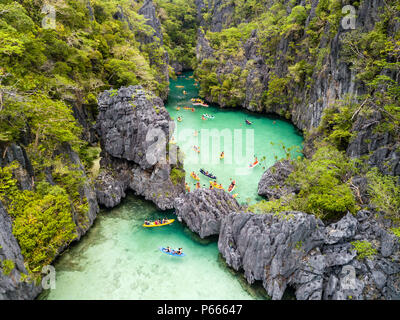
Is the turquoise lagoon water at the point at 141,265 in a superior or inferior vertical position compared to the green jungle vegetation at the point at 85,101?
inferior

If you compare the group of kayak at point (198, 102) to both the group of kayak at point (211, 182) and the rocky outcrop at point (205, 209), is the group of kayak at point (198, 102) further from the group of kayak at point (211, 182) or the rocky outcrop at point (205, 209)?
the rocky outcrop at point (205, 209)

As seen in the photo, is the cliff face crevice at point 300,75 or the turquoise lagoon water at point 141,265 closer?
the turquoise lagoon water at point 141,265

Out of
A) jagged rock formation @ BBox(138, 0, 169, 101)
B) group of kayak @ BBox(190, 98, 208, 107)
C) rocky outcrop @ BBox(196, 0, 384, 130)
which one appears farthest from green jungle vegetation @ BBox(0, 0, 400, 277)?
group of kayak @ BBox(190, 98, 208, 107)

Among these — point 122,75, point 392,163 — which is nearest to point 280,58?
point 122,75

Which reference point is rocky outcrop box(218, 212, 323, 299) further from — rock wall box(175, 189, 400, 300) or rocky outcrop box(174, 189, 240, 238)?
rocky outcrop box(174, 189, 240, 238)

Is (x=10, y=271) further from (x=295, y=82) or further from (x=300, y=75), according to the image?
(x=295, y=82)

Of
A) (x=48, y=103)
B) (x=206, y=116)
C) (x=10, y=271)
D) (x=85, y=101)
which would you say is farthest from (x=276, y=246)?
(x=206, y=116)

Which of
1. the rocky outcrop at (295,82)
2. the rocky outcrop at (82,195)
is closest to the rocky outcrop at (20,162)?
the rocky outcrop at (82,195)

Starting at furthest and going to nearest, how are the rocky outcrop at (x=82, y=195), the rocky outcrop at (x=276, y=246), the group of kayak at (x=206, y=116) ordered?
the group of kayak at (x=206, y=116)
the rocky outcrop at (x=82, y=195)
the rocky outcrop at (x=276, y=246)
